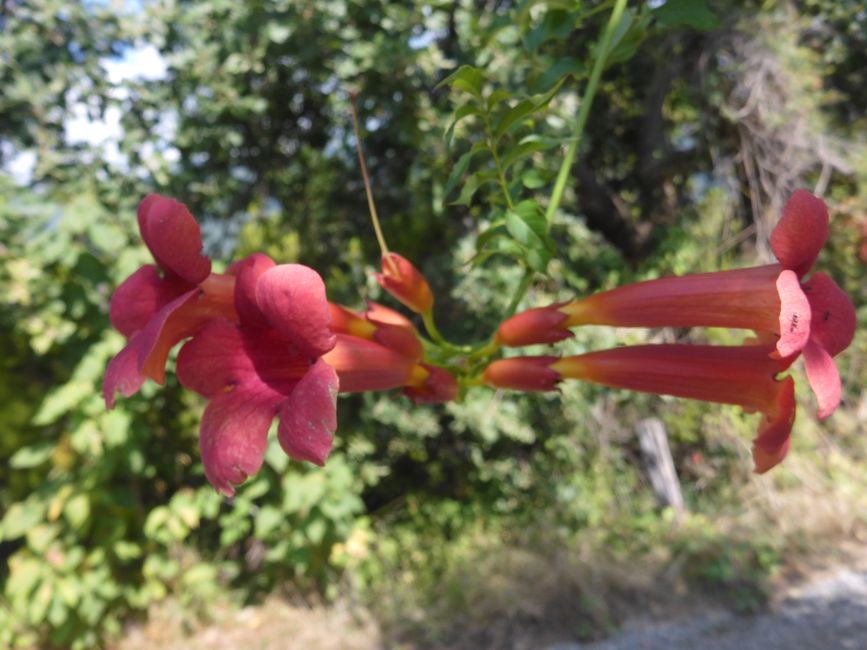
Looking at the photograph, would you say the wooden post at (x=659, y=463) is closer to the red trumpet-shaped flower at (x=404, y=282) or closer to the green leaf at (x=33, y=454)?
the green leaf at (x=33, y=454)

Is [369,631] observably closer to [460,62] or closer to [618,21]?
[460,62]

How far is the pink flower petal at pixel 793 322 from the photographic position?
58cm

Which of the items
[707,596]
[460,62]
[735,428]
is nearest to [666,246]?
[735,428]

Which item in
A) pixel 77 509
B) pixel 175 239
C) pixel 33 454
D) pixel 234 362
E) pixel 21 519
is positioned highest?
pixel 175 239

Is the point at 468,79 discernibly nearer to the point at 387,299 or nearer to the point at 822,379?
the point at 822,379

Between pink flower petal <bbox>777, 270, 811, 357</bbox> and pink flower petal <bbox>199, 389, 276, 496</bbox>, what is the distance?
51 centimetres

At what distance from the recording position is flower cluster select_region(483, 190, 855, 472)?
25.2 inches

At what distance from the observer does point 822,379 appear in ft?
2.04

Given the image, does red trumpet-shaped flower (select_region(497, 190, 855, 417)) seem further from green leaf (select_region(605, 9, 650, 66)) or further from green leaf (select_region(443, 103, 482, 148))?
green leaf (select_region(605, 9, 650, 66))

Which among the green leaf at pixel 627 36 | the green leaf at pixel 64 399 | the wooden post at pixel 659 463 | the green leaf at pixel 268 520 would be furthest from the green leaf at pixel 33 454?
the wooden post at pixel 659 463

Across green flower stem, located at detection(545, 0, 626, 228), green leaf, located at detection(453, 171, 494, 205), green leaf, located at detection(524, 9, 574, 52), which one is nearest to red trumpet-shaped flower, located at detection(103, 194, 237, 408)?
green leaf, located at detection(453, 171, 494, 205)

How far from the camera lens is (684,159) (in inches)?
162

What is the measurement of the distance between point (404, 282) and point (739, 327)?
18.6 inches

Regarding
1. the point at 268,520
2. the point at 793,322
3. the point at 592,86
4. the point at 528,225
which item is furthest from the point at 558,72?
the point at 268,520
